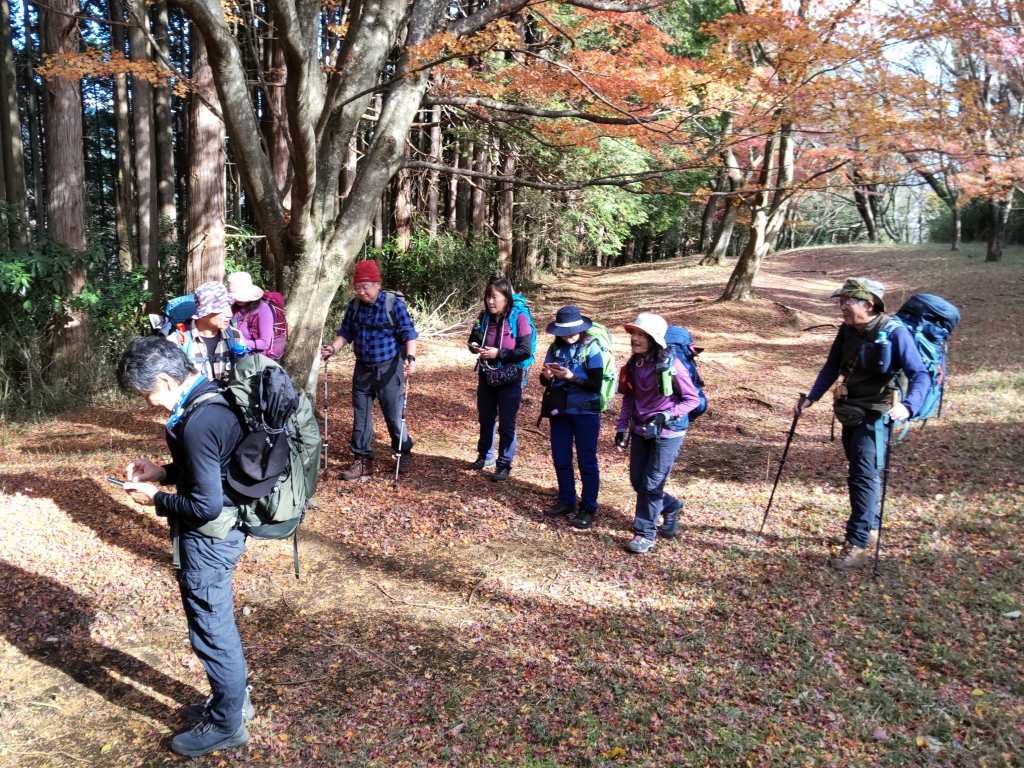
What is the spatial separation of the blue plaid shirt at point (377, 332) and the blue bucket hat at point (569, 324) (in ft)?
4.68

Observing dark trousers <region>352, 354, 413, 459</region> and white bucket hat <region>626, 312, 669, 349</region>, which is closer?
white bucket hat <region>626, 312, 669, 349</region>

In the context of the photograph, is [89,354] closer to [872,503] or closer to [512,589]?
[512,589]

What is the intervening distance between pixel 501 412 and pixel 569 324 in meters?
1.42

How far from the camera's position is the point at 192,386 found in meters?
2.76

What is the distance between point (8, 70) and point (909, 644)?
15060mm

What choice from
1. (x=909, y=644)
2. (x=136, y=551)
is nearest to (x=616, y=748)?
(x=909, y=644)

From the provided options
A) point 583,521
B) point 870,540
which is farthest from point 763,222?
point 583,521

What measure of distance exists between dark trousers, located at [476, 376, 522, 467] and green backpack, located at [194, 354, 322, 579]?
3009 millimetres

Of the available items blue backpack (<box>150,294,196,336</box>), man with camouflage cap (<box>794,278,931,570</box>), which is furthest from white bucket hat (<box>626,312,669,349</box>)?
blue backpack (<box>150,294,196,336</box>)

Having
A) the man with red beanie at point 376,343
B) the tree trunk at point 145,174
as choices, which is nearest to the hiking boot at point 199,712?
the man with red beanie at point 376,343

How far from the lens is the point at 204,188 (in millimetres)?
10133

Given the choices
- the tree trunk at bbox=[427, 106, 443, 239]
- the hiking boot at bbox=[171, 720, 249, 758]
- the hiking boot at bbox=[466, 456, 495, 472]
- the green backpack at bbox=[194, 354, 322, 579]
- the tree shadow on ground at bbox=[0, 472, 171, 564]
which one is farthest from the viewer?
the tree trunk at bbox=[427, 106, 443, 239]

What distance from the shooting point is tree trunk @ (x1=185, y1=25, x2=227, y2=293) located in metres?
9.95

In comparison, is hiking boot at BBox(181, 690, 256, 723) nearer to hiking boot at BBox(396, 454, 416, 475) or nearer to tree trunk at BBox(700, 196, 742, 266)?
hiking boot at BBox(396, 454, 416, 475)
